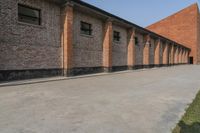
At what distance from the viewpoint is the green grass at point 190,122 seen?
11.7 ft

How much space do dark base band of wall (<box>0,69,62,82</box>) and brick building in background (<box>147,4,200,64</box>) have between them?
50453 mm

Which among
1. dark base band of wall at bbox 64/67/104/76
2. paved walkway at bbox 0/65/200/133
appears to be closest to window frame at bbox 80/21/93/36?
dark base band of wall at bbox 64/67/104/76

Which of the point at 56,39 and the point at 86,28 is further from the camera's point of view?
the point at 86,28

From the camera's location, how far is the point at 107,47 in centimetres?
1761

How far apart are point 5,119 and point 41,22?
29.2 feet

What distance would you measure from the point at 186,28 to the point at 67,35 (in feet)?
167

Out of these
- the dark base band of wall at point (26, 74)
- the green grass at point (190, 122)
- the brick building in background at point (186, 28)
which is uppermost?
the brick building in background at point (186, 28)

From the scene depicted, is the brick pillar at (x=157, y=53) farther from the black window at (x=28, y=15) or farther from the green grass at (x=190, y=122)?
the green grass at (x=190, y=122)

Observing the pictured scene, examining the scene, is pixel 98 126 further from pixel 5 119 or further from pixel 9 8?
pixel 9 8

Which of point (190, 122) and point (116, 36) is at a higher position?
point (116, 36)

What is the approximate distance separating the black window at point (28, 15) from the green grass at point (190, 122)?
989cm

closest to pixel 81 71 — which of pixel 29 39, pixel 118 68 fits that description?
pixel 29 39

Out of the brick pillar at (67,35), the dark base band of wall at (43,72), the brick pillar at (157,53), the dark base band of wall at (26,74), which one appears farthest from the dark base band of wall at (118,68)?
the brick pillar at (157,53)

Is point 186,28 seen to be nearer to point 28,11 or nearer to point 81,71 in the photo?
point 81,71
